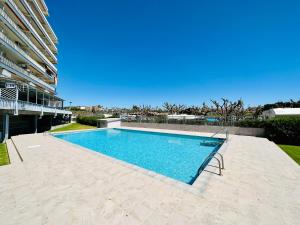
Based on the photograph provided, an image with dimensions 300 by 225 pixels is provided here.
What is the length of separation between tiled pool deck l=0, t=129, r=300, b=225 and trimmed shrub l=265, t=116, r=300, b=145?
843 cm

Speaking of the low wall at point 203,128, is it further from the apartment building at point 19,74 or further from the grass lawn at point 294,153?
the apartment building at point 19,74

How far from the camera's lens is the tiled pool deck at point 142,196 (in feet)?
11.3

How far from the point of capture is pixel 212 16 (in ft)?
54.2

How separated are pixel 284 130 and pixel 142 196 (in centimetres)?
1496

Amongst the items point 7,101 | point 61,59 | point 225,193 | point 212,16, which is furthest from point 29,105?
point 61,59

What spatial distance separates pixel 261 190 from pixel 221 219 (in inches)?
89.2

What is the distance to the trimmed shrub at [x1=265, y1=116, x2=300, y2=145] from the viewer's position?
12.9 m

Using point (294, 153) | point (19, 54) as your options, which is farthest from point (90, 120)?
point (294, 153)

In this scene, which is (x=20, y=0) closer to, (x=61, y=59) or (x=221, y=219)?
(x=61, y=59)

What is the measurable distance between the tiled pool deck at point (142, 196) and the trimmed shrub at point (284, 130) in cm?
843

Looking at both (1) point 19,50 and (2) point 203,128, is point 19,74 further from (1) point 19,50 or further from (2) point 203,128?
(2) point 203,128

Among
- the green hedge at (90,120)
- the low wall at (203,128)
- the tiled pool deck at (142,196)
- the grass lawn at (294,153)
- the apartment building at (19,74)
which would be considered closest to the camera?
the tiled pool deck at (142,196)

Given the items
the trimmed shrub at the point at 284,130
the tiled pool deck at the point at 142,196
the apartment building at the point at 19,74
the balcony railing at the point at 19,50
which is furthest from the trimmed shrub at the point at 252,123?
the balcony railing at the point at 19,50

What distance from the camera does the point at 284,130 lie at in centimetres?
1341
